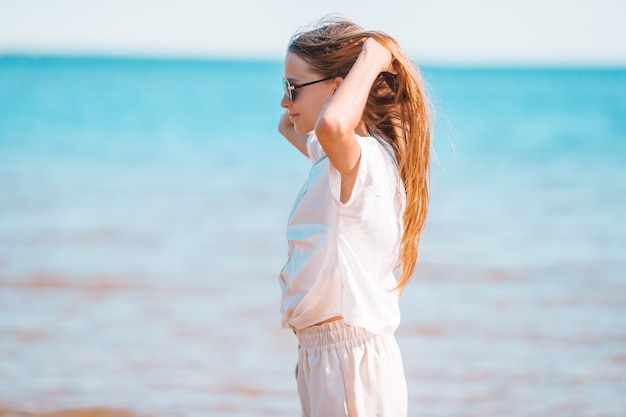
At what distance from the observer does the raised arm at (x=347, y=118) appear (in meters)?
2.20

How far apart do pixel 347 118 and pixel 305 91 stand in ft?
1.28

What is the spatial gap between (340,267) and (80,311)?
174 inches

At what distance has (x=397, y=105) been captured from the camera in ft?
8.54

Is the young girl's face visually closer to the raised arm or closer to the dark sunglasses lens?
the dark sunglasses lens

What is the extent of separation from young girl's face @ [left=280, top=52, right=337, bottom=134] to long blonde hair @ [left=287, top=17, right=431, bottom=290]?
0.02 metres

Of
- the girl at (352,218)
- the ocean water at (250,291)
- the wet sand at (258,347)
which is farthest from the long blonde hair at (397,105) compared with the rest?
the wet sand at (258,347)

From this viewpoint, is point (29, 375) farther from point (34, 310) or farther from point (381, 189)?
point (381, 189)

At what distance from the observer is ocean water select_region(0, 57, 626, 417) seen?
4.96 metres

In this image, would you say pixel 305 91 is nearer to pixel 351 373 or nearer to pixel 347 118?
pixel 347 118

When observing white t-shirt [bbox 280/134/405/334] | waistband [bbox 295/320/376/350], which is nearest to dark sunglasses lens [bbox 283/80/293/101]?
white t-shirt [bbox 280/134/405/334]

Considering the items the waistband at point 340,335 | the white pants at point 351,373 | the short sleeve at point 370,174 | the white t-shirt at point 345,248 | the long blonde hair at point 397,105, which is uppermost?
the long blonde hair at point 397,105

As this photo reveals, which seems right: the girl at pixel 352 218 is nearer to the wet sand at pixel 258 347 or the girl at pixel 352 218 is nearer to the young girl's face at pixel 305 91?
the young girl's face at pixel 305 91

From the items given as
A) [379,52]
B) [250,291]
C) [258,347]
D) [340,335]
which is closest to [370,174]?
[379,52]

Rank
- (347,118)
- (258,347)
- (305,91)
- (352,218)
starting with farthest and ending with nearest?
(258,347) → (305,91) → (352,218) → (347,118)
